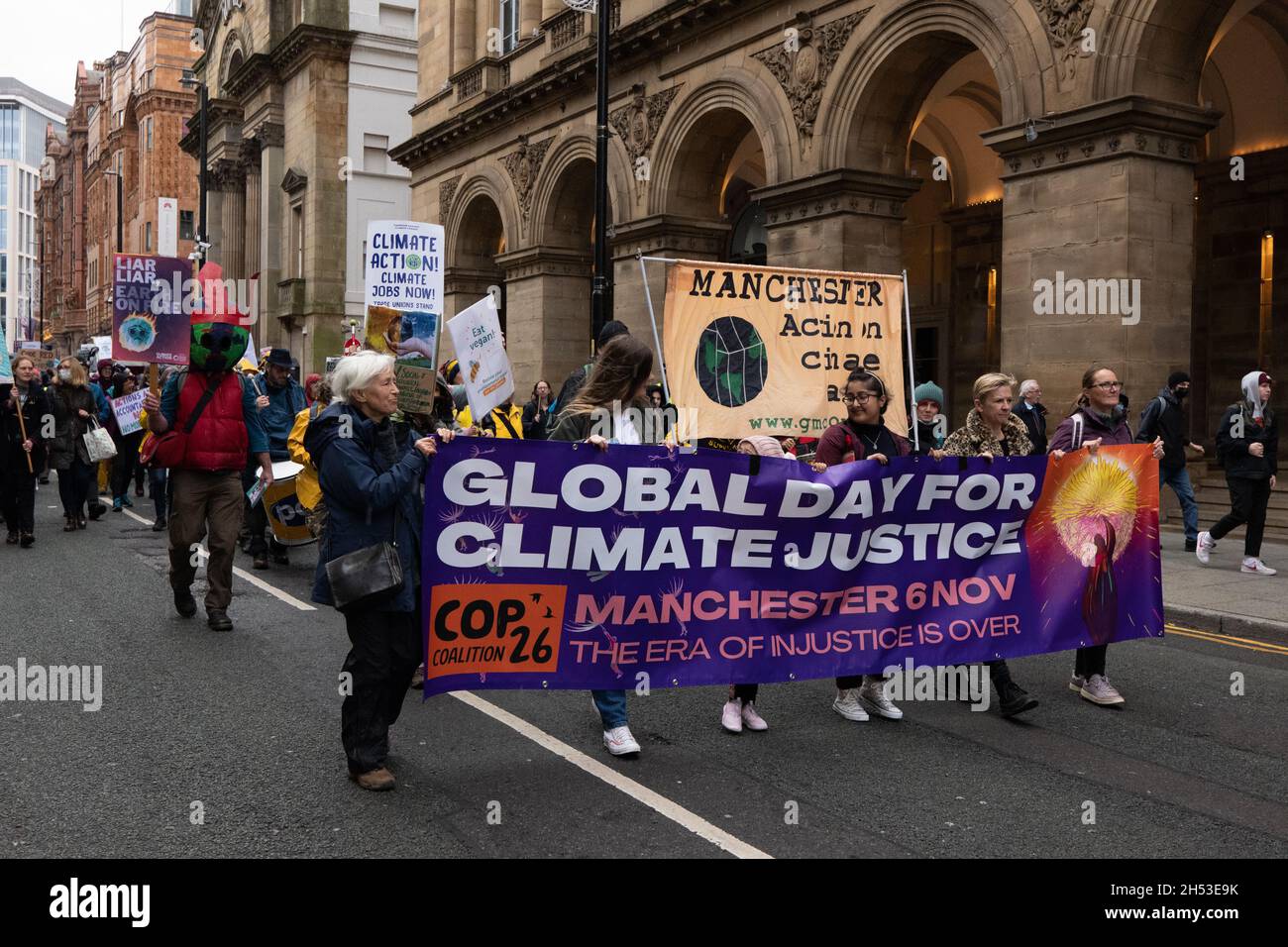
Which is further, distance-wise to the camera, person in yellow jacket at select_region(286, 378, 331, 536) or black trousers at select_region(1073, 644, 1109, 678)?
person in yellow jacket at select_region(286, 378, 331, 536)

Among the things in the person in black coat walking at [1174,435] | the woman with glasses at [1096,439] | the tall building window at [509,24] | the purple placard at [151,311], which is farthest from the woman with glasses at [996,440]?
the tall building window at [509,24]

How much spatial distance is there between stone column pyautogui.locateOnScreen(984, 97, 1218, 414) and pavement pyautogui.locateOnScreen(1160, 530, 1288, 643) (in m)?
2.15

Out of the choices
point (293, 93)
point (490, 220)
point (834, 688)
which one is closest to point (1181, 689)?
point (834, 688)

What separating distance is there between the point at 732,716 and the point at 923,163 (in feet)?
66.0

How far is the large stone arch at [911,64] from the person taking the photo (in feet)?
46.7

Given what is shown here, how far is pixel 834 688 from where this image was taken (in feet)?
22.9

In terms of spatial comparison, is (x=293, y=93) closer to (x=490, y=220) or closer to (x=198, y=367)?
(x=490, y=220)

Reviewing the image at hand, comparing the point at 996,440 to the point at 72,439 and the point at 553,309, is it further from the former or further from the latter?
the point at 553,309

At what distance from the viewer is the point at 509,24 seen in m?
27.3

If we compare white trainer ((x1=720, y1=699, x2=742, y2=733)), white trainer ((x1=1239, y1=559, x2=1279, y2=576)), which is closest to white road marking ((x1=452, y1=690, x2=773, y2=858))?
white trainer ((x1=720, y1=699, x2=742, y2=733))

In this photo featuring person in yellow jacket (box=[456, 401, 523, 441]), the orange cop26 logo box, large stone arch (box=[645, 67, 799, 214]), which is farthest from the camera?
large stone arch (box=[645, 67, 799, 214])

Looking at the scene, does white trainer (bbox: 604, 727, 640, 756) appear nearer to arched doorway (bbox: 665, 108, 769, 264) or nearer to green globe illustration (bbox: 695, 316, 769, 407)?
green globe illustration (bbox: 695, 316, 769, 407)

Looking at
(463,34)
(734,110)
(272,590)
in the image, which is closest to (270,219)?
(463,34)

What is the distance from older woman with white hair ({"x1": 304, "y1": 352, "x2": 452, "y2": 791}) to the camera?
480 centimetres
